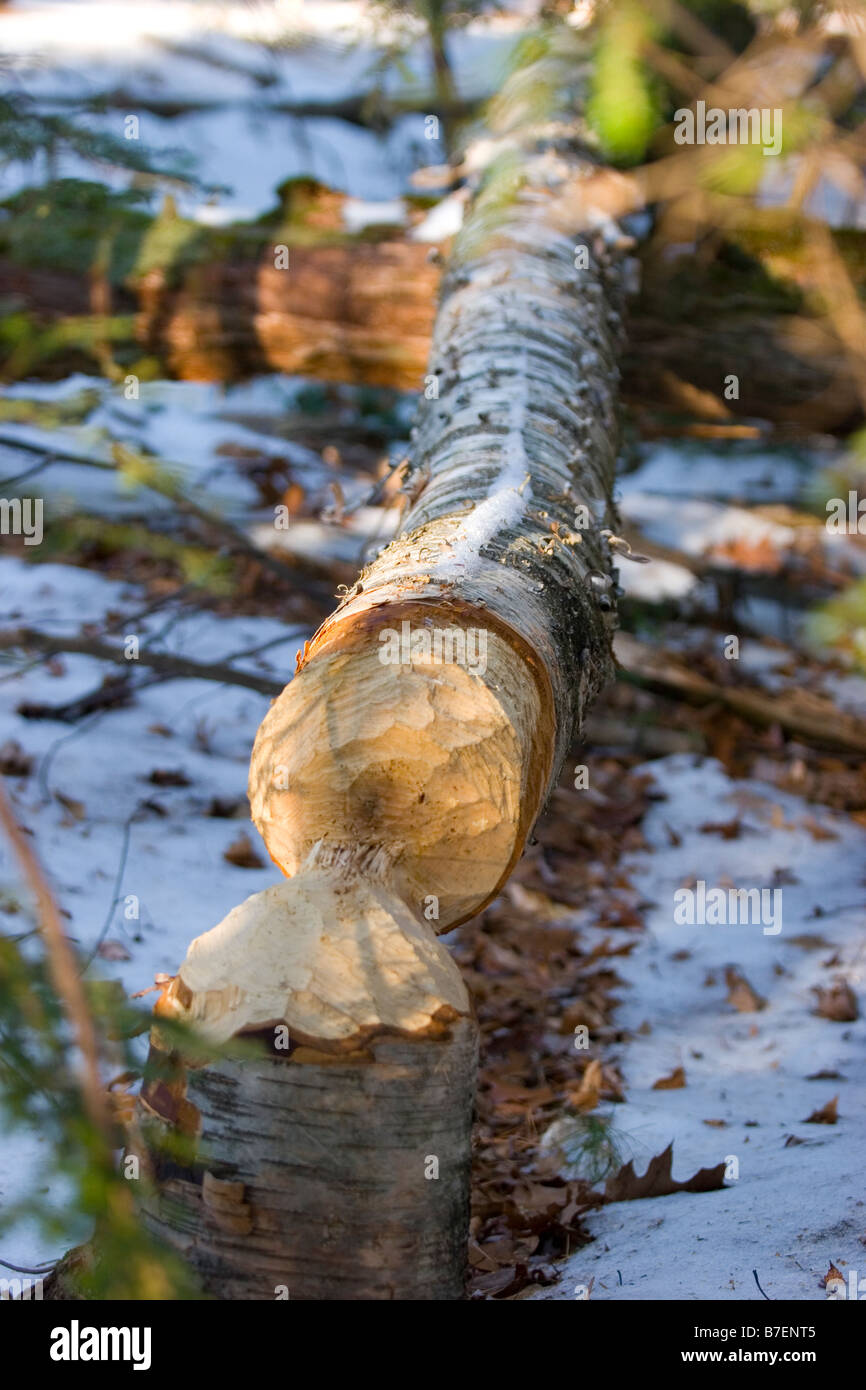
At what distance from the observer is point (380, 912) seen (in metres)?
1.78

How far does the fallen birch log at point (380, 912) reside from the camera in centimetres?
161

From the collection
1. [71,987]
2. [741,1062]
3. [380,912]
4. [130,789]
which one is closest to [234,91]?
[130,789]

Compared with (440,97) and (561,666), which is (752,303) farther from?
(561,666)

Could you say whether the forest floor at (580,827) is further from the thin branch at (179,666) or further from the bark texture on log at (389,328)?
the bark texture on log at (389,328)

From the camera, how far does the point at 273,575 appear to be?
220 inches

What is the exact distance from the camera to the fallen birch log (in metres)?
1.61

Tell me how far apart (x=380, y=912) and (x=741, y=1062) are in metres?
1.69

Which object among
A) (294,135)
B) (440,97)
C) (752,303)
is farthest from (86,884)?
(294,135)

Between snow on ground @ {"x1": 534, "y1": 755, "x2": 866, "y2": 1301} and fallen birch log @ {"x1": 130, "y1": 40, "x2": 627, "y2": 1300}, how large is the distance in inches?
21.8

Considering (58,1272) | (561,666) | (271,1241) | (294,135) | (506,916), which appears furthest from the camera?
(294,135)

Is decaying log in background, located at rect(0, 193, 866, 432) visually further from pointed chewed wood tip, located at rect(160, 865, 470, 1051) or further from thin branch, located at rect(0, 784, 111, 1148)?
thin branch, located at rect(0, 784, 111, 1148)

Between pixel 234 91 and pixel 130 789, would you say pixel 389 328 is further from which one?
pixel 234 91

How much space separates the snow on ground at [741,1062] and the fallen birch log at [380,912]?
0.55m
